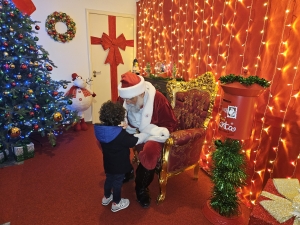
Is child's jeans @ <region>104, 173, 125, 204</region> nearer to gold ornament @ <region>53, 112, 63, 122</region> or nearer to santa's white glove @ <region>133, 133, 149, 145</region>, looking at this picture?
santa's white glove @ <region>133, 133, 149, 145</region>

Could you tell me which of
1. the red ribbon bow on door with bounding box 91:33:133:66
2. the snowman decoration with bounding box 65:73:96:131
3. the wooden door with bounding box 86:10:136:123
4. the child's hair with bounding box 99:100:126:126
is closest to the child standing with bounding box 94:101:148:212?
the child's hair with bounding box 99:100:126:126

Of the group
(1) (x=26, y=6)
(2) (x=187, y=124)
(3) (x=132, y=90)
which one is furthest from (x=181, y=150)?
(1) (x=26, y=6)

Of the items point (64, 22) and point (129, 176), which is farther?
point (64, 22)

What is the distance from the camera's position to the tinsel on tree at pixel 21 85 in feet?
8.19

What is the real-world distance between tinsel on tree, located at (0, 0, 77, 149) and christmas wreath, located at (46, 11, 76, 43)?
0.89 m

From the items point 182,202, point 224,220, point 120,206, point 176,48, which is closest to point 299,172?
point 224,220

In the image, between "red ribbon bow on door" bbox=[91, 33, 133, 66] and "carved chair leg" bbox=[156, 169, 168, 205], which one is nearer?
"carved chair leg" bbox=[156, 169, 168, 205]

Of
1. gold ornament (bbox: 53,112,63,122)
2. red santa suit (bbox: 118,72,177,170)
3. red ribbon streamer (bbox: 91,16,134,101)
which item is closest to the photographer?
red santa suit (bbox: 118,72,177,170)

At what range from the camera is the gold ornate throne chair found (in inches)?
74.8

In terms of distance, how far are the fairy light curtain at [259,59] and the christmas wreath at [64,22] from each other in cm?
210

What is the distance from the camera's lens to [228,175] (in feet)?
5.21

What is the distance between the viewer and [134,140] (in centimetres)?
171

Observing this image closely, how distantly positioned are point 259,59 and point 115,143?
4.82 ft

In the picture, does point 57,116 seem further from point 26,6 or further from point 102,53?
point 26,6
